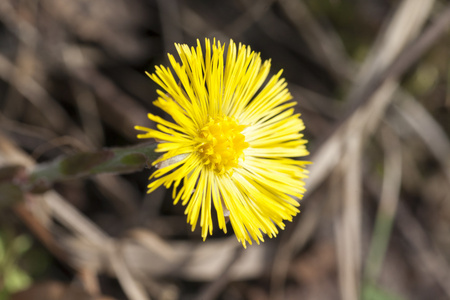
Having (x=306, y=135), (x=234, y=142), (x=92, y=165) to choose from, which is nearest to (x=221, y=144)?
(x=234, y=142)

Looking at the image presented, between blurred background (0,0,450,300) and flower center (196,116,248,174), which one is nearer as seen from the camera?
flower center (196,116,248,174)

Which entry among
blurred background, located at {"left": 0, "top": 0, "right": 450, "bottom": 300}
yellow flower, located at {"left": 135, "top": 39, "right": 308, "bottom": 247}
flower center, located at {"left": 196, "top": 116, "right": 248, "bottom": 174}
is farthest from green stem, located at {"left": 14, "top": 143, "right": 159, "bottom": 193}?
blurred background, located at {"left": 0, "top": 0, "right": 450, "bottom": 300}

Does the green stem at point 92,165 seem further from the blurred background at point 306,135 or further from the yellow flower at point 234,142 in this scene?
the blurred background at point 306,135

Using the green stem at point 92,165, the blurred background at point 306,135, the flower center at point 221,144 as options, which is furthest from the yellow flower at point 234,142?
the blurred background at point 306,135

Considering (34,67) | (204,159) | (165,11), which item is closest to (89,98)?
(34,67)

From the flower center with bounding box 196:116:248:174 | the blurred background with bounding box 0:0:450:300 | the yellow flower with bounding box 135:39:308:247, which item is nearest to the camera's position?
the yellow flower with bounding box 135:39:308:247

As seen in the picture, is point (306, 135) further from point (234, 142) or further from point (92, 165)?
point (92, 165)

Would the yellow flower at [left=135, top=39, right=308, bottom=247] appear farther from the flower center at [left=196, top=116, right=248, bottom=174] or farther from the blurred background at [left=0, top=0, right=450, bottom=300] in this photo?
the blurred background at [left=0, top=0, right=450, bottom=300]

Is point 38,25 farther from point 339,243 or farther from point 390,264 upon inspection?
point 390,264
